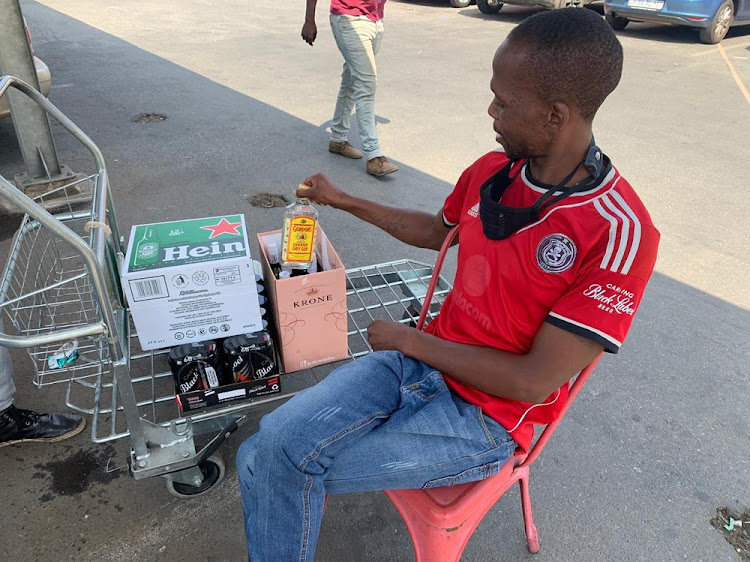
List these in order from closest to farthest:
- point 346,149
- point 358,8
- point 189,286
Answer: point 189,286, point 358,8, point 346,149

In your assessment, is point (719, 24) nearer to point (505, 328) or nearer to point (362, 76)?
point (362, 76)

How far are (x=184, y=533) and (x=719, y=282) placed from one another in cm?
335

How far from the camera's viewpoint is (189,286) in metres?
1.89

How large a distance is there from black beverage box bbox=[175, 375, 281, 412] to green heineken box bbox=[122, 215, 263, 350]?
Result: 0.20 meters

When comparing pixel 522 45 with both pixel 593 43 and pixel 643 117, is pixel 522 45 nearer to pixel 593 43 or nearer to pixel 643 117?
pixel 593 43

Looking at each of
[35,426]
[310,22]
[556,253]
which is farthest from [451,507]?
[310,22]

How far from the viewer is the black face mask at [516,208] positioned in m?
1.50

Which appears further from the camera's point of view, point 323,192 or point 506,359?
point 323,192

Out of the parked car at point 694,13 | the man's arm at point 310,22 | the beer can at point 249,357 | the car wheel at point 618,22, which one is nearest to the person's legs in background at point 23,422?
the beer can at point 249,357

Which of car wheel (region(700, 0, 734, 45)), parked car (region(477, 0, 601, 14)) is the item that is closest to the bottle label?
parked car (region(477, 0, 601, 14))

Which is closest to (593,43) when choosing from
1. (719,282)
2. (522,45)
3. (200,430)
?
(522,45)

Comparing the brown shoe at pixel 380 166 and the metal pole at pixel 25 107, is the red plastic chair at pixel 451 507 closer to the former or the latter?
the metal pole at pixel 25 107

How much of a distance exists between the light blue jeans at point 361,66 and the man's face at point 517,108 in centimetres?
315

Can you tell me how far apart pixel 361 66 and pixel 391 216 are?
271cm
